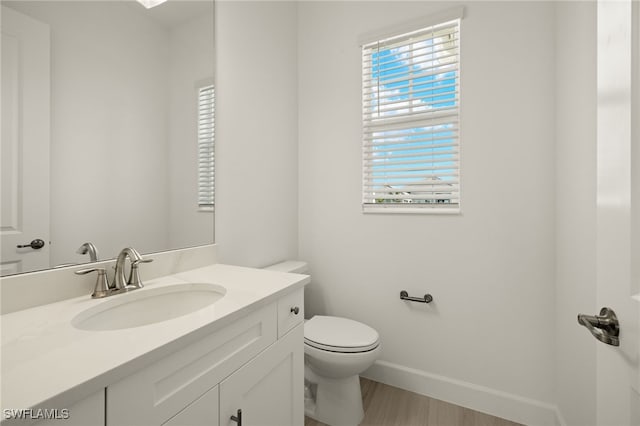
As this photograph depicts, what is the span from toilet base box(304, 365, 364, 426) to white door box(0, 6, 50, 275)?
1.36 metres

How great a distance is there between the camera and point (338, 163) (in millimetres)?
2041

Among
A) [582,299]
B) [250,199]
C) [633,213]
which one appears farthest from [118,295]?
[582,299]

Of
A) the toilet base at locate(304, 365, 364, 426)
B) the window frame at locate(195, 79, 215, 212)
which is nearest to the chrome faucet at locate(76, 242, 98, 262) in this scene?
the window frame at locate(195, 79, 215, 212)

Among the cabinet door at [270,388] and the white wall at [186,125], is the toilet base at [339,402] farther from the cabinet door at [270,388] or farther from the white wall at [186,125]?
the white wall at [186,125]

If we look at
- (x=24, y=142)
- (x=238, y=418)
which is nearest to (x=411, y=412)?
(x=238, y=418)

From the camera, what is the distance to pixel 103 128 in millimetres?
1082

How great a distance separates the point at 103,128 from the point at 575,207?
6.19 feet

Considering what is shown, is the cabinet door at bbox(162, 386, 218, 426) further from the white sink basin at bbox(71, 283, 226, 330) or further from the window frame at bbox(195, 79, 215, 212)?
the window frame at bbox(195, 79, 215, 212)

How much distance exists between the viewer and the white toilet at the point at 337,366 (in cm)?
147

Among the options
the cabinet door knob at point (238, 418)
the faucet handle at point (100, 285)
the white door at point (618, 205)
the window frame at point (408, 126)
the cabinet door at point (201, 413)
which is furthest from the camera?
the window frame at point (408, 126)

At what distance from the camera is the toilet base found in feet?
5.07

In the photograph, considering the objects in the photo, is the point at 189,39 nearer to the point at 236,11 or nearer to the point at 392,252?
the point at 236,11

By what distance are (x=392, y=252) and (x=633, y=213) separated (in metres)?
1.44

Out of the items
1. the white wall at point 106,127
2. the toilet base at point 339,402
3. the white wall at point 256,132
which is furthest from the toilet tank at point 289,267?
the white wall at point 106,127
